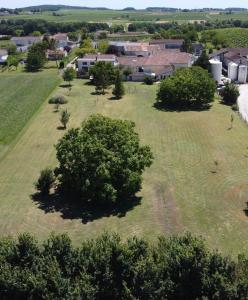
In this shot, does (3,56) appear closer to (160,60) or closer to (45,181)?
(160,60)

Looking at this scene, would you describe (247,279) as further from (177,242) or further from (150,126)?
(150,126)

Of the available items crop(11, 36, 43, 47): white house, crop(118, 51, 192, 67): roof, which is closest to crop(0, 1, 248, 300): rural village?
crop(118, 51, 192, 67): roof

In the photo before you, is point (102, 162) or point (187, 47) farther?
point (187, 47)

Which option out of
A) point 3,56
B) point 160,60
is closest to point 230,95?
point 160,60

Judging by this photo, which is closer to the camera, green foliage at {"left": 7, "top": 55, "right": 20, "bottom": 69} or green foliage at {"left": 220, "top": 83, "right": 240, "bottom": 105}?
green foliage at {"left": 220, "top": 83, "right": 240, "bottom": 105}

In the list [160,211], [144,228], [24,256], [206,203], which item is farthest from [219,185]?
[24,256]

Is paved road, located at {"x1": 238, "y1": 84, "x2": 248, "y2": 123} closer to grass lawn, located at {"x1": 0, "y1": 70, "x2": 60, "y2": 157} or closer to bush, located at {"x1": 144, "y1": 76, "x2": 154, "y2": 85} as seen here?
bush, located at {"x1": 144, "y1": 76, "x2": 154, "y2": 85}
